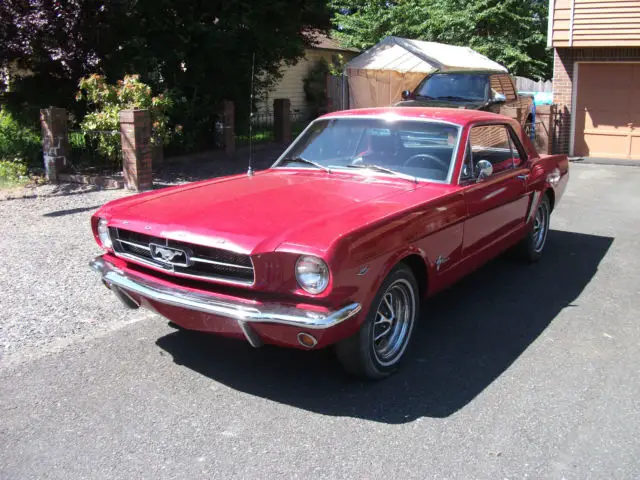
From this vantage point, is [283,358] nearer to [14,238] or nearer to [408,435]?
[408,435]

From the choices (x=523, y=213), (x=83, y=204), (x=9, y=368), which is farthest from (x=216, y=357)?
(x=83, y=204)

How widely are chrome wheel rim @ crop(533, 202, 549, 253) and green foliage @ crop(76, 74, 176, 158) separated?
252 inches

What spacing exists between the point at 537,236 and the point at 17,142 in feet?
31.9

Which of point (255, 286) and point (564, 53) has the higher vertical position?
point (564, 53)

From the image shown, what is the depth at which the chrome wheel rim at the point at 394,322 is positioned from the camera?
4.09 meters

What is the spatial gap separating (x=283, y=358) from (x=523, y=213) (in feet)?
9.23

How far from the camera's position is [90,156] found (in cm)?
1167

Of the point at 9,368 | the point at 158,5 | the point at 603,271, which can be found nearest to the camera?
the point at 9,368

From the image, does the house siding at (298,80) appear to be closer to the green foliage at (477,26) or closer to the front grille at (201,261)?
the green foliage at (477,26)

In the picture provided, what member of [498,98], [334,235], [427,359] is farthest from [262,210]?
[498,98]

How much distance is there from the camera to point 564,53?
1497 cm

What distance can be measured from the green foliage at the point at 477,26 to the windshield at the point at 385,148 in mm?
21144

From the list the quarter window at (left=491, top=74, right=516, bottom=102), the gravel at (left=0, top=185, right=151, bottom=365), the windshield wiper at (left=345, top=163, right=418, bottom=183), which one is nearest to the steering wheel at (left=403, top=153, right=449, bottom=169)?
the windshield wiper at (left=345, top=163, right=418, bottom=183)

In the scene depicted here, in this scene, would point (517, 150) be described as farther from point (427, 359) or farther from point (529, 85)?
point (529, 85)
